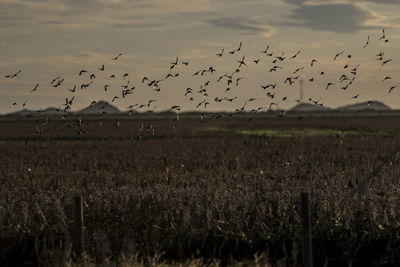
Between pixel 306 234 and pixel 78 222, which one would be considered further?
pixel 78 222

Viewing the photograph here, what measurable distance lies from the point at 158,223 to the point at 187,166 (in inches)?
534

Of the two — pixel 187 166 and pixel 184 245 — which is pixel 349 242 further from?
pixel 187 166

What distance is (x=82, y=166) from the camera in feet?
89.2

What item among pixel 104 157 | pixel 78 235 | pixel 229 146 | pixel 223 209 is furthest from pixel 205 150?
pixel 78 235

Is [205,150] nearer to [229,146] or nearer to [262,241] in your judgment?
[229,146]

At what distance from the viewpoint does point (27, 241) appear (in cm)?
1269

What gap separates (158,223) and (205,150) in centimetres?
2105

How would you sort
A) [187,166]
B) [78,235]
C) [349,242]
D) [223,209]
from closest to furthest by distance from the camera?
[78,235] < [349,242] < [223,209] < [187,166]

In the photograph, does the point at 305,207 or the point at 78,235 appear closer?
the point at 305,207

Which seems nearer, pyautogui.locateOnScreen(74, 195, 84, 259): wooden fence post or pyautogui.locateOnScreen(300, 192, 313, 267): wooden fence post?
pyautogui.locateOnScreen(300, 192, 313, 267): wooden fence post

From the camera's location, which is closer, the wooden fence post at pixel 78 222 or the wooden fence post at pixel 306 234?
the wooden fence post at pixel 306 234

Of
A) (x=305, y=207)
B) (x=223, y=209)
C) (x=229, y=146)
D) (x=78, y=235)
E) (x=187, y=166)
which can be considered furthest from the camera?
(x=229, y=146)

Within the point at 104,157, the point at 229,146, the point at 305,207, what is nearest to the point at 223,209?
the point at 305,207

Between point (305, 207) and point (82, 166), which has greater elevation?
point (305, 207)
